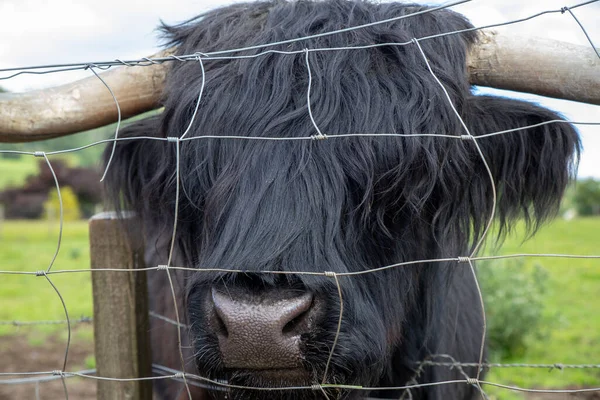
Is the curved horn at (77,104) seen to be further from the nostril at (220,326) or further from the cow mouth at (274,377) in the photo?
the cow mouth at (274,377)

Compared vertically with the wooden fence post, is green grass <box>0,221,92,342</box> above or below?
below

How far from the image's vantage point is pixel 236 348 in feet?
5.40

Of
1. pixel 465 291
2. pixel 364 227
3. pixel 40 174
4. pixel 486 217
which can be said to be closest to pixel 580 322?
pixel 465 291

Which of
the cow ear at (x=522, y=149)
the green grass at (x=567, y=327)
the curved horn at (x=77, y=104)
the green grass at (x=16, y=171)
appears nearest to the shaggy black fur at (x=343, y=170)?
the cow ear at (x=522, y=149)

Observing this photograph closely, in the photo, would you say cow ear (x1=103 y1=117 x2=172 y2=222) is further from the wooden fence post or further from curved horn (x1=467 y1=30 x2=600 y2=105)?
curved horn (x1=467 y1=30 x2=600 y2=105)

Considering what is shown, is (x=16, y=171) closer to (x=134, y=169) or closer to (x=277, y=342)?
(x=134, y=169)

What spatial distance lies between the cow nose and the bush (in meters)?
4.93

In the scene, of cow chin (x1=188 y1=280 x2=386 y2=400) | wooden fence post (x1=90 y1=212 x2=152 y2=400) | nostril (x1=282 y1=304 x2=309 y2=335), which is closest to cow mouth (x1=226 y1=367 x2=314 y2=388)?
cow chin (x1=188 y1=280 x2=386 y2=400)

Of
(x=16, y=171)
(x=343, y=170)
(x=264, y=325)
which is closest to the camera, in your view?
(x=264, y=325)

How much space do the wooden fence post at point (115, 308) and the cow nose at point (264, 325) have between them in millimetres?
853

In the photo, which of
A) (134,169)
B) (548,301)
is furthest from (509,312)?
(134,169)

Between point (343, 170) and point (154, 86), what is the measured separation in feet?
2.83

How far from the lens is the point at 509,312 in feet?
21.2

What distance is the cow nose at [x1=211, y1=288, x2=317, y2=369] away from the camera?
1.58 m
